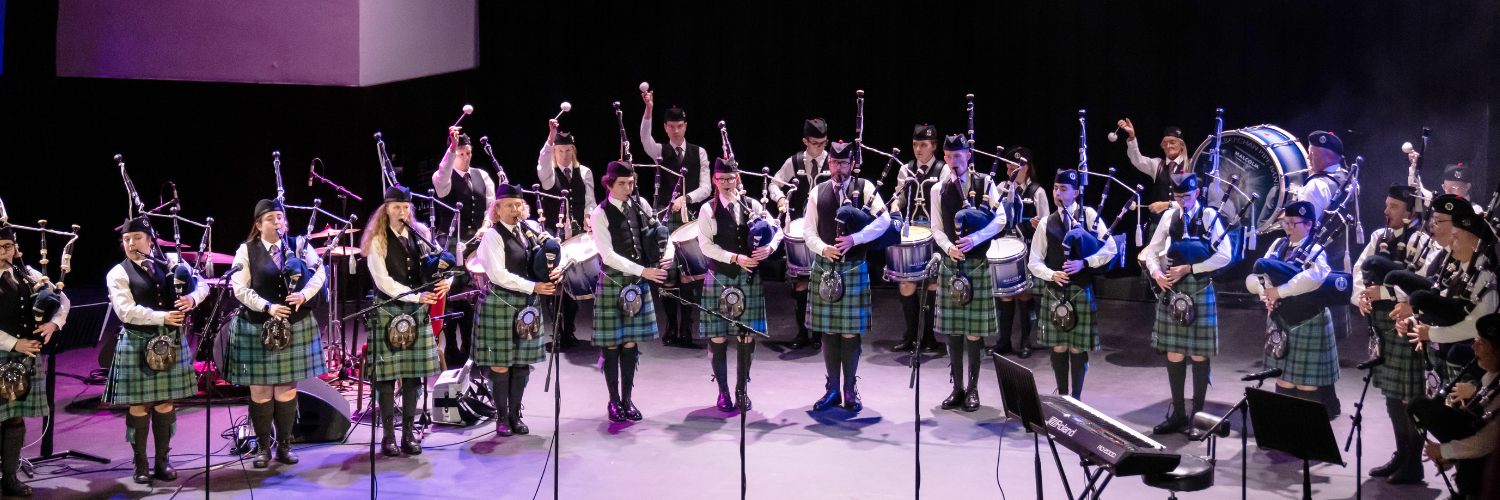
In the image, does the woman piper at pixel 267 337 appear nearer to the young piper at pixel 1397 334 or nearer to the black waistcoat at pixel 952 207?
the black waistcoat at pixel 952 207

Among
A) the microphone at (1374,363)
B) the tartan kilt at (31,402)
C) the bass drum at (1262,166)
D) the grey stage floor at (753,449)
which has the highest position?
the bass drum at (1262,166)

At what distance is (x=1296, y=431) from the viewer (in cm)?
371

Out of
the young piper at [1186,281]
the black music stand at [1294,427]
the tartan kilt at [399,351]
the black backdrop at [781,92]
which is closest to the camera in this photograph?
the black music stand at [1294,427]

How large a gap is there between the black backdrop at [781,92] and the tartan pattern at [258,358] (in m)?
5.05

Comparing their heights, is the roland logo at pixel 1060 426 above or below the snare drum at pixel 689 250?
below

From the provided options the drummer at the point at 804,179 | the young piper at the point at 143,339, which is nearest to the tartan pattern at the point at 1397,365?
the drummer at the point at 804,179

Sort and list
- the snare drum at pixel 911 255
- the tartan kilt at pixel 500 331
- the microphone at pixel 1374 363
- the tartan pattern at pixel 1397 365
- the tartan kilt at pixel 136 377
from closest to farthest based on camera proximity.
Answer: the microphone at pixel 1374 363 < the tartan pattern at pixel 1397 365 < the tartan kilt at pixel 136 377 < the tartan kilt at pixel 500 331 < the snare drum at pixel 911 255

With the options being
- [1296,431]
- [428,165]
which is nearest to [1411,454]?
[1296,431]

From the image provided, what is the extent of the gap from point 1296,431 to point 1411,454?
1.51m

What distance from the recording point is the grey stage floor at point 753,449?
4895 millimetres

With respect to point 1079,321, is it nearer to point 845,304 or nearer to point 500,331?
point 845,304

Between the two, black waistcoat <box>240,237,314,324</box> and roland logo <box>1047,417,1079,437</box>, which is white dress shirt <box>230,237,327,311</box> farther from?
roland logo <box>1047,417,1079,437</box>

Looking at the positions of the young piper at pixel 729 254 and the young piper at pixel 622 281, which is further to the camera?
the young piper at pixel 729 254

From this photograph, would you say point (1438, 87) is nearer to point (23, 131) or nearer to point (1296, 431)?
point (1296, 431)
